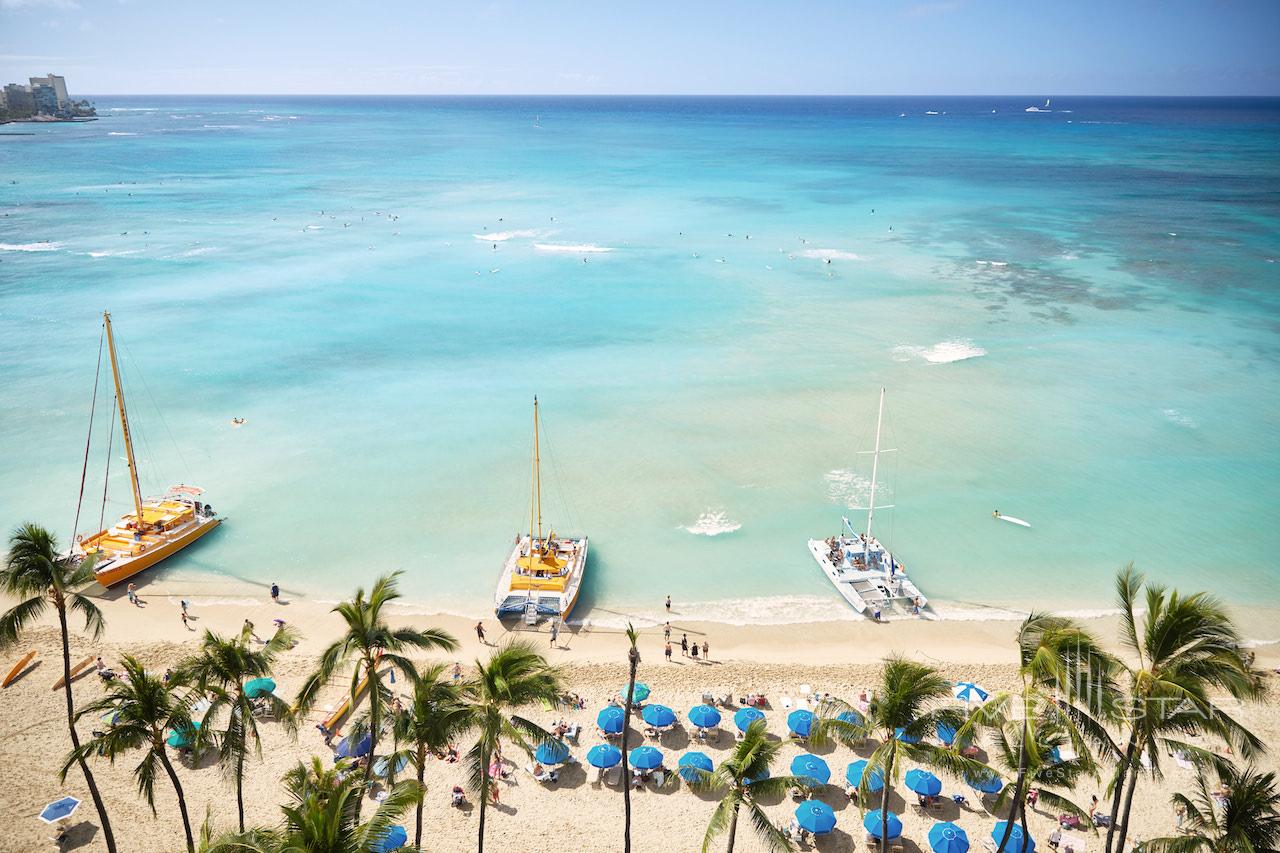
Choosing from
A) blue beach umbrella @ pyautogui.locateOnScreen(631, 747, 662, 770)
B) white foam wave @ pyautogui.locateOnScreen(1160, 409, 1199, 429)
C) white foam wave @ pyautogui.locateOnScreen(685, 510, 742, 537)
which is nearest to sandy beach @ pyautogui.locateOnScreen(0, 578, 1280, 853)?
blue beach umbrella @ pyautogui.locateOnScreen(631, 747, 662, 770)

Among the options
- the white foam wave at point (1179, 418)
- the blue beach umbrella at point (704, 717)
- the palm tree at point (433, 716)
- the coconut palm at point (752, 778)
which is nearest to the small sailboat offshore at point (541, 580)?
the blue beach umbrella at point (704, 717)

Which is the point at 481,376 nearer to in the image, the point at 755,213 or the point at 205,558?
the point at 205,558

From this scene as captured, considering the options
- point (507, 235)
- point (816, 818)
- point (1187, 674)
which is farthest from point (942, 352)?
point (507, 235)

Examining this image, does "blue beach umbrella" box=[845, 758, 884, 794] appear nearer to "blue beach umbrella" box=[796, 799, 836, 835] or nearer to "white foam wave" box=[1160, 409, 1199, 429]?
"blue beach umbrella" box=[796, 799, 836, 835]

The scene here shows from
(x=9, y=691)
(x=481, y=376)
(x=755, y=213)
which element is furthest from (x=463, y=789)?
(x=755, y=213)

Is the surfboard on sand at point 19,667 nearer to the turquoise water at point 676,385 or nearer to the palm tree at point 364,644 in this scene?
the turquoise water at point 676,385

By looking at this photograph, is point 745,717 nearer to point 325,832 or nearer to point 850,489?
point 325,832
